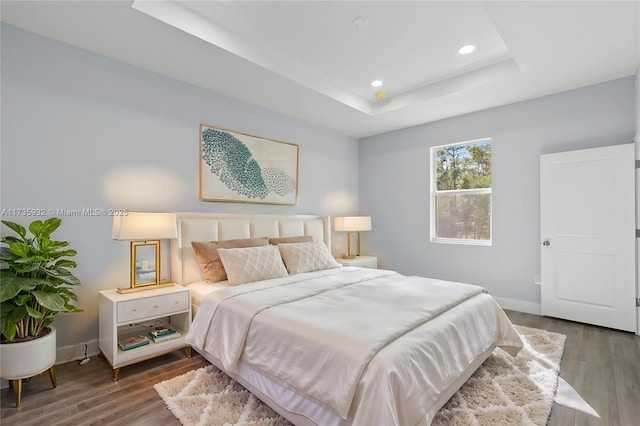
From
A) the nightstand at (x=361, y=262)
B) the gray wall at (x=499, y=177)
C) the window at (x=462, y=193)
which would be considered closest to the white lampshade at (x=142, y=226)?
the nightstand at (x=361, y=262)

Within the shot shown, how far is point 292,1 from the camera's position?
7.66 ft

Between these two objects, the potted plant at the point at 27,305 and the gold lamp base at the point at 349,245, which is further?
the gold lamp base at the point at 349,245

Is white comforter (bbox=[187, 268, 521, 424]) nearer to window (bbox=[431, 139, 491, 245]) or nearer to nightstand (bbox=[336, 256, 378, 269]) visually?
nightstand (bbox=[336, 256, 378, 269])

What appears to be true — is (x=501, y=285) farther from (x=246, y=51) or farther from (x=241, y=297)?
(x=246, y=51)

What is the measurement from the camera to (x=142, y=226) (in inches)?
102

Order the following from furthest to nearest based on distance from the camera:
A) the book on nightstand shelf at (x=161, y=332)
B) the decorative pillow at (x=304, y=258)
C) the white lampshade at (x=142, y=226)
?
the decorative pillow at (x=304, y=258)
the book on nightstand shelf at (x=161, y=332)
the white lampshade at (x=142, y=226)

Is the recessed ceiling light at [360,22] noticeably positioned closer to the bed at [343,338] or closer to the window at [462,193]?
the bed at [343,338]

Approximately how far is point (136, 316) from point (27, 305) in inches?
25.9

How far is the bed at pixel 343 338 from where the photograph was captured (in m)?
1.45

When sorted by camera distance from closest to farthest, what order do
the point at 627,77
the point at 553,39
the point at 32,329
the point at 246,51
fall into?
the point at 32,329
the point at 553,39
the point at 246,51
the point at 627,77

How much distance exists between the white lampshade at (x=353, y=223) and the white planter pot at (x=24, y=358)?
11.6 feet

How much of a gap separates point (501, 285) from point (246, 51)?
3.98 meters

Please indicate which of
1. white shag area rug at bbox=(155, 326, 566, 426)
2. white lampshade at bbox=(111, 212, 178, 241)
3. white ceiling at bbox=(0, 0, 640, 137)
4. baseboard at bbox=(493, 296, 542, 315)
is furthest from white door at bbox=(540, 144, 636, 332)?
white lampshade at bbox=(111, 212, 178, 241)

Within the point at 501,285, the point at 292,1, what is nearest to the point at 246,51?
the point at 292,1
